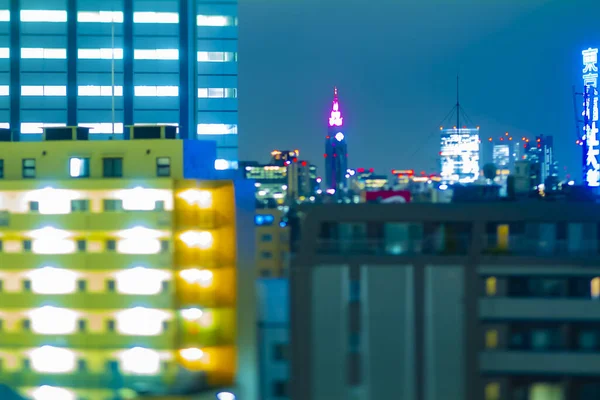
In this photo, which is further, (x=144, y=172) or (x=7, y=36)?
(x=7, y=36)

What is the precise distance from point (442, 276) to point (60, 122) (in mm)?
23644

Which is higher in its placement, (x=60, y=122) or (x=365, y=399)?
(x=60, y=122)

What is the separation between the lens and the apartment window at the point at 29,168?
1745 centimetres

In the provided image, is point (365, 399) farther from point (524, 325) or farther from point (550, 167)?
point (550, 167)

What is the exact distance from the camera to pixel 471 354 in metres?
12.7

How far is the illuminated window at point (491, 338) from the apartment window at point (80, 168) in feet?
23.9

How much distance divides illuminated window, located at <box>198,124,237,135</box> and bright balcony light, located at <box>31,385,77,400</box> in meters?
18.7

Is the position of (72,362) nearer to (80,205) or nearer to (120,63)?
(80,205)

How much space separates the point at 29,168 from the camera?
1750cm

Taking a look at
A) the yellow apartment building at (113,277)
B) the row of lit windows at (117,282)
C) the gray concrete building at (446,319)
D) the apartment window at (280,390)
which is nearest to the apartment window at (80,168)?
the yellow apartment building at (113,277)

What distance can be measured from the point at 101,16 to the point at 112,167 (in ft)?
61.2

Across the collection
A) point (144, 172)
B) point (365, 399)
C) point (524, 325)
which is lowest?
point (365, 399)

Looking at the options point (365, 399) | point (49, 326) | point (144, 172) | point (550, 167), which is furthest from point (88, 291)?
point (550, 167)

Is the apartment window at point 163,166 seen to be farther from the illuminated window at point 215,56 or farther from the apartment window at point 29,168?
the illuminated window at point 215,56
